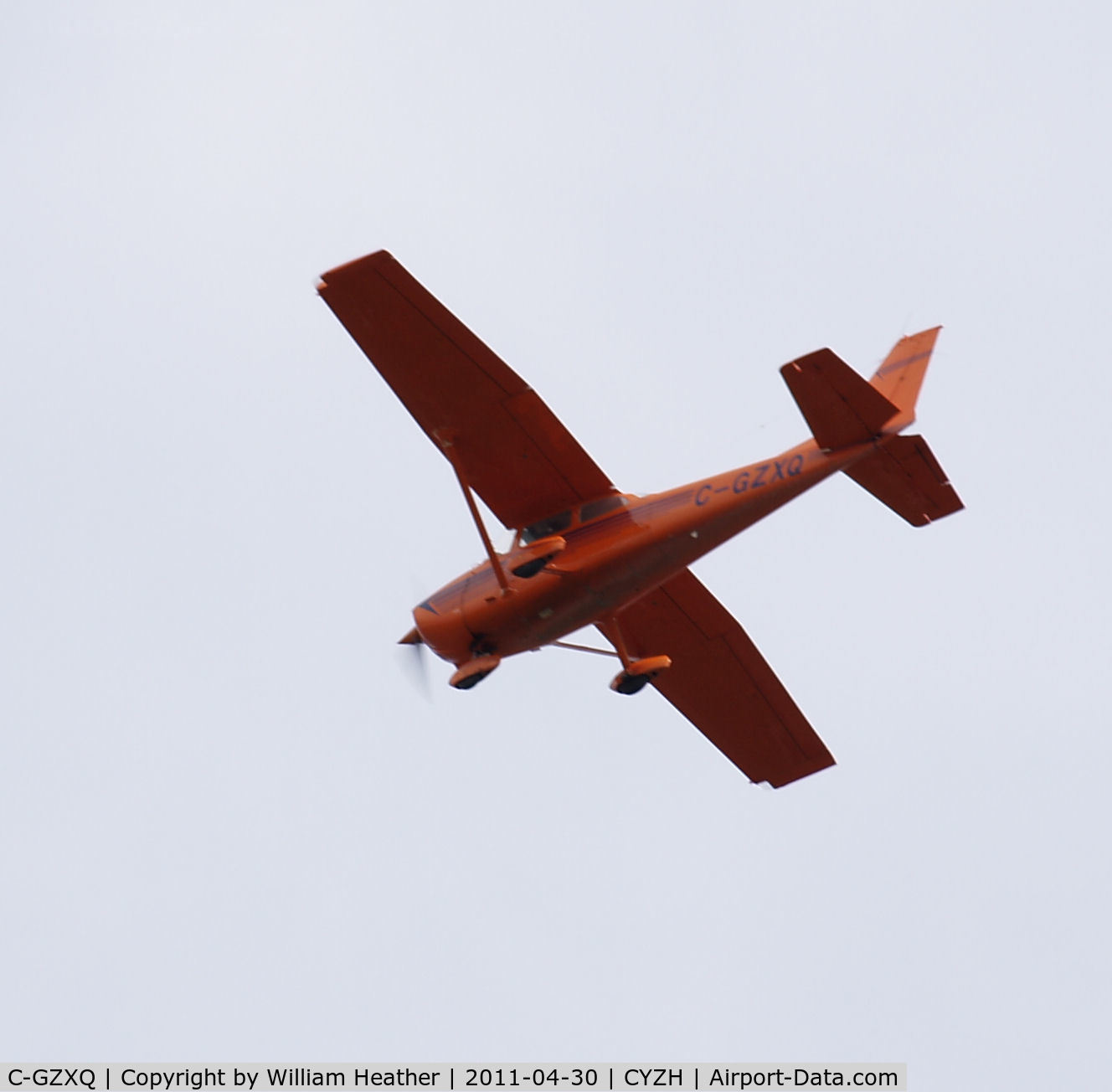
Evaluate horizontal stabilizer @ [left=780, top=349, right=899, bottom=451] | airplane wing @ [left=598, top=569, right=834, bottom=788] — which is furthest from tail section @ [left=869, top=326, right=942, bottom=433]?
airplane wing @ [left=598, top=569, right=834, bottom=788]

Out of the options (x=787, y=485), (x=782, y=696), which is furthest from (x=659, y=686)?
(x=787, y=485)

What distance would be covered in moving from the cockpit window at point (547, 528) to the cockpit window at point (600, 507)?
0.18 metres

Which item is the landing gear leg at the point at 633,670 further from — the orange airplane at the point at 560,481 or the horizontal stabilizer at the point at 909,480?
the horizontal stabilizer at the point at 909,480

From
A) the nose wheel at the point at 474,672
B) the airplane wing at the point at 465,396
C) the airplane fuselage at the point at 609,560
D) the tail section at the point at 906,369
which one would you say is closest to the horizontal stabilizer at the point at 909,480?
the airplane fuselage at the point at 609,560

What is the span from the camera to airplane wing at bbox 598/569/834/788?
23453 mm

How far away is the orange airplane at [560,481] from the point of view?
19.9 metres

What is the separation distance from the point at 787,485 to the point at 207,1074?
9.78m

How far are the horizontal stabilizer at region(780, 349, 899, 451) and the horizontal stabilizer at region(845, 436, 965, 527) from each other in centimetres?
35

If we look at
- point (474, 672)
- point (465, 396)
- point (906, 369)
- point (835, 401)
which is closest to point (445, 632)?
point (474, 672)

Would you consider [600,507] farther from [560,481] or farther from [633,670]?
[633,670]

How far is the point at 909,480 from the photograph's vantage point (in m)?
20.2

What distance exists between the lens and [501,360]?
20.5 m

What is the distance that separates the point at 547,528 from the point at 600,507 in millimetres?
692

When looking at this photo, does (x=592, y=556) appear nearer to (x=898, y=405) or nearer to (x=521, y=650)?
(x=521, y=650)
